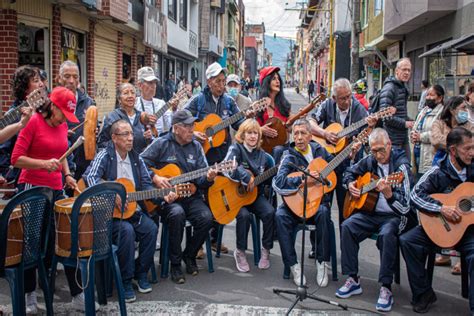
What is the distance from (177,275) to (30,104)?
2119 millimetres

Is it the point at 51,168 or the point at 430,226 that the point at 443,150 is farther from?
the point at 51,168

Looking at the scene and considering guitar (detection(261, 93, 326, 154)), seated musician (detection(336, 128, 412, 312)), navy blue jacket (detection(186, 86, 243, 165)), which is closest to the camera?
seated musician (detection(336, 128, 412, 312))

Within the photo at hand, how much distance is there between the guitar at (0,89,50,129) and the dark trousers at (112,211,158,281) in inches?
46.1

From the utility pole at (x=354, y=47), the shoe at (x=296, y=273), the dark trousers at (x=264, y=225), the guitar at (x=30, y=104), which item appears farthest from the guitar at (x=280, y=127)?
the utility pole at (x=354, y=47)

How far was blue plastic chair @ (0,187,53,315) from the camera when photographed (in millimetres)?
3607

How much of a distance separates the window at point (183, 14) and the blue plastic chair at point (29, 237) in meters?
22.2

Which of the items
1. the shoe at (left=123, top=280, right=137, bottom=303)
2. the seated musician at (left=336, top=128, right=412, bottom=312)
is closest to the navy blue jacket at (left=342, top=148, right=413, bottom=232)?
the seated musician at (left=336, top=128, right=412, bottom=312)

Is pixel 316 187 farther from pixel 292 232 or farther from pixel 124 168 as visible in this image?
pixel 124 168

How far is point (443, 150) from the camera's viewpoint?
17.1 ft

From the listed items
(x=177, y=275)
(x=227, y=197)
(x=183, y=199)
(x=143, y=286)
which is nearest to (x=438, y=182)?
(x=227, y=197)

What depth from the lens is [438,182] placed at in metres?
4.64

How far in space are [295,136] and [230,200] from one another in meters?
0.96

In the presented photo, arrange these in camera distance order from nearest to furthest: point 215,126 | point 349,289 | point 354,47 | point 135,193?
point 135,193, point 349,289, point 215,126, point 354,47

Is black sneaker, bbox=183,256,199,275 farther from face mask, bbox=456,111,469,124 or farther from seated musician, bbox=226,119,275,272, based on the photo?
face mask, bbox=456,111,469,124
